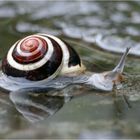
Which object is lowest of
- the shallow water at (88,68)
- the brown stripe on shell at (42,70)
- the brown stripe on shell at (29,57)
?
the shallow water at (88,68)

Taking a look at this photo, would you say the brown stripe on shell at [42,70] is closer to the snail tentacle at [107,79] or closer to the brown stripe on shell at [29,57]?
the brown stripe on shell at [29,57]

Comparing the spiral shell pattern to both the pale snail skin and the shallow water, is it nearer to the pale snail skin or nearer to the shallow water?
the pale snail skin

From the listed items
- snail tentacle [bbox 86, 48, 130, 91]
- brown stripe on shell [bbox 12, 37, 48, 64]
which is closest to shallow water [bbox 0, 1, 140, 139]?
snail tentacle [bbox 86, 48, 130, 91]

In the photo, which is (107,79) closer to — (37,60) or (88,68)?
(88,68)

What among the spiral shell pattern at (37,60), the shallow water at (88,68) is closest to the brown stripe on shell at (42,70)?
the spiral shell pattern at (37,60)

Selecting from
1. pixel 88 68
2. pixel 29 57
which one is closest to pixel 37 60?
pixel 29 57

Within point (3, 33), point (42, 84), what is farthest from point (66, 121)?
point (3, 33)

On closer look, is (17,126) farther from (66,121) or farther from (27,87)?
(27,87)
